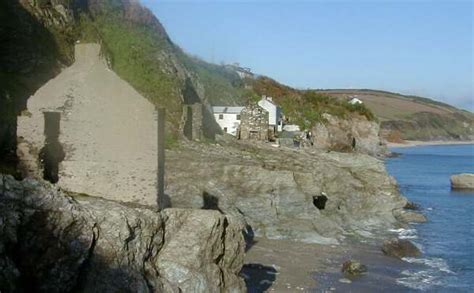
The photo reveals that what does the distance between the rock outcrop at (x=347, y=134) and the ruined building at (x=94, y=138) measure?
7568 cm

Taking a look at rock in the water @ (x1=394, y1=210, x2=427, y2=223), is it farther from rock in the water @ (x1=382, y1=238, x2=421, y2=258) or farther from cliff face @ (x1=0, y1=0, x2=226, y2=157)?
cliff face @ (x1=0, y1=0, x2=226, y2=157)

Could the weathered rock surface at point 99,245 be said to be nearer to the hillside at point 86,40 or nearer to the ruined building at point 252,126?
the hillside at point 86,40

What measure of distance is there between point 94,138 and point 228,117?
60.9m

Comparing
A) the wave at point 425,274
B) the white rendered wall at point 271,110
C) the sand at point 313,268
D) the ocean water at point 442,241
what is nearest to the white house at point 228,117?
the white rendered wall at point 271,110

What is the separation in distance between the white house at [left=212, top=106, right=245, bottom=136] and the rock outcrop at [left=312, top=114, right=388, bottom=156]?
1849 centimetres

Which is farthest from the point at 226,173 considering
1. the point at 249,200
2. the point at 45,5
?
the point at 45,5

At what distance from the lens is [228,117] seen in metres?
80.1

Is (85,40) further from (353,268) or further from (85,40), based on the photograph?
(353,268)

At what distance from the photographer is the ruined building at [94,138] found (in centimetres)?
1925

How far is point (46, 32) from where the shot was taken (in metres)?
38.0

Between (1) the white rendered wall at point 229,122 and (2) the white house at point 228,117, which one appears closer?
(1) the white rendered wall at point 229,122

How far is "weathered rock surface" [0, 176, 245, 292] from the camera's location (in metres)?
15.1

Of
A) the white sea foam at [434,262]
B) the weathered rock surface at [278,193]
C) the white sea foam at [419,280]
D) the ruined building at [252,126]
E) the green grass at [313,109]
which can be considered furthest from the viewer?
the green grass at [313,109]

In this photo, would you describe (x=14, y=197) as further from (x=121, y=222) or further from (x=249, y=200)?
(x=249, y=200)
